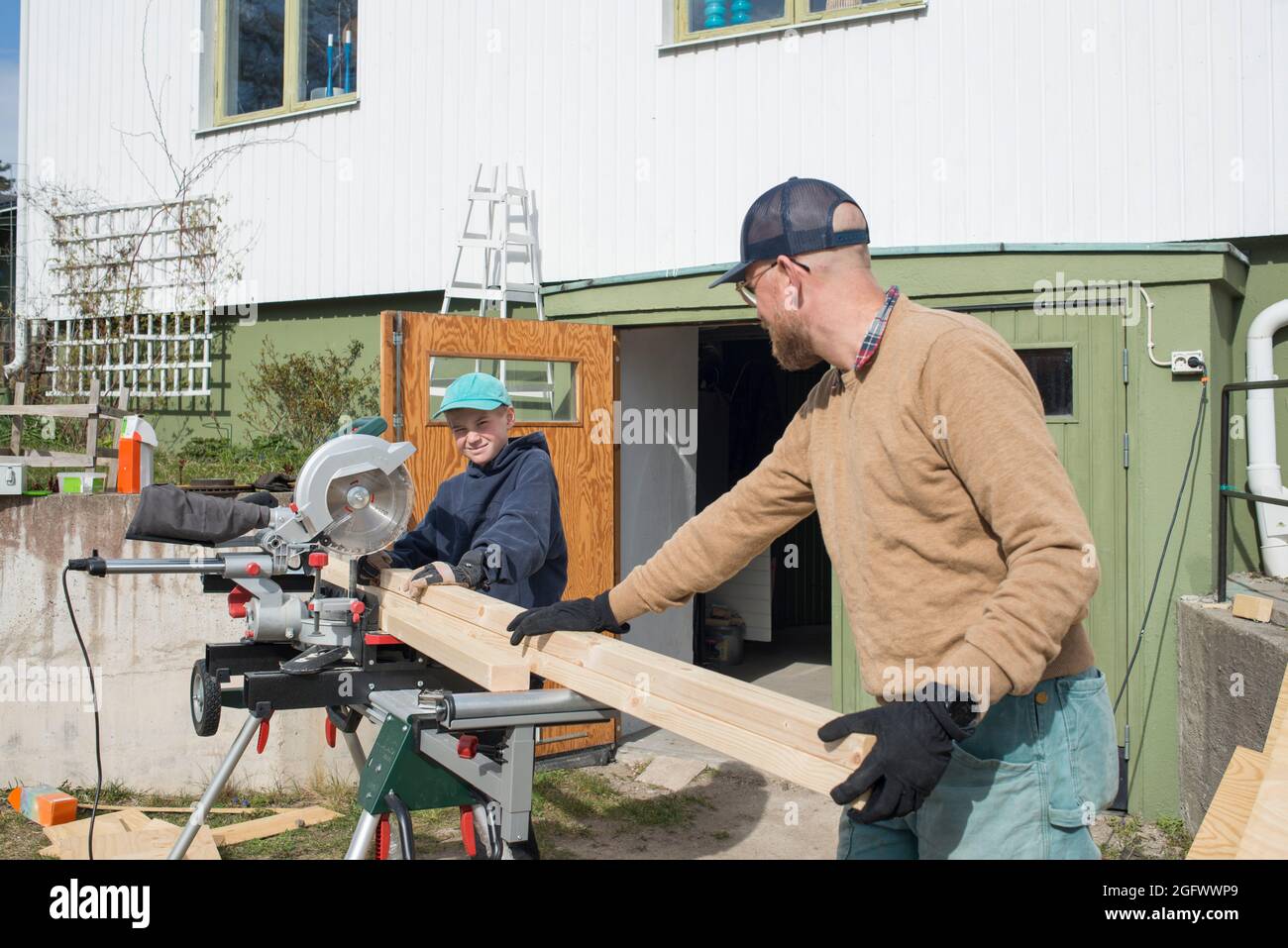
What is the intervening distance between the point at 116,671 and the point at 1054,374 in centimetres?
536

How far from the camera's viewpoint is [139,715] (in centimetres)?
638

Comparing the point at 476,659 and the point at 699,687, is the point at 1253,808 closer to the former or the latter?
the point at 699,687

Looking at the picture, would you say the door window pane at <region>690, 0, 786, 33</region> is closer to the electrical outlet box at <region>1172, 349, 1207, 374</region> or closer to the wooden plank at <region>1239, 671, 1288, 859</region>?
the electrical outlet box at <region>1172, 349, 1207, 374</region>

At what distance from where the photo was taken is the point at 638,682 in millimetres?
2480

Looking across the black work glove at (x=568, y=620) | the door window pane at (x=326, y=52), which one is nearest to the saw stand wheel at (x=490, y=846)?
the black work glove at (x=568, y=620)

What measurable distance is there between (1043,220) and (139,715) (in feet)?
19.0

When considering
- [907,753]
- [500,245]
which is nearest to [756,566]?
[500,245]

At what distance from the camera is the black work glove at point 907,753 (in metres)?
1.88

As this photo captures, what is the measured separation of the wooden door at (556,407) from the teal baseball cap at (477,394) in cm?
191

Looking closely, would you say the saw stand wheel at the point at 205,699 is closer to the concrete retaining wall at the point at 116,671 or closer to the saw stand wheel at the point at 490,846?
the saw stand wheel at the point at 490,846

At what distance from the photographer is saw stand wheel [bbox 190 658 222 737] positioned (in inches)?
141

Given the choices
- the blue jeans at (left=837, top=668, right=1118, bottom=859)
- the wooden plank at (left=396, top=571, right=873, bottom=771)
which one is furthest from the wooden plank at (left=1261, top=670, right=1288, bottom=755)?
the wooden plank at (left=396, top=571, right=873, bottom=771)

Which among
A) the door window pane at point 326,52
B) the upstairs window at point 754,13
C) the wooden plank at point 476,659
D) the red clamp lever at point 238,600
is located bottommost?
the wooden plank at point 476,659

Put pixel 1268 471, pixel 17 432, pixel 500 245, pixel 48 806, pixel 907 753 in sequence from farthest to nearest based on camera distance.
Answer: pixel 17 432 < pixel 500 245 < pixel 1268 471 < pixel 48 806 < pixel 907 753
